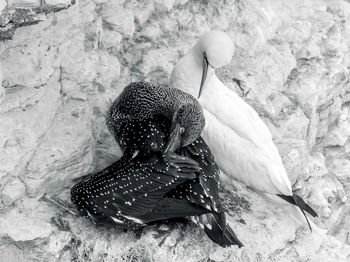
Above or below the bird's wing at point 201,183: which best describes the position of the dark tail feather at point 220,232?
below

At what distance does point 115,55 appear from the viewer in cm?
573

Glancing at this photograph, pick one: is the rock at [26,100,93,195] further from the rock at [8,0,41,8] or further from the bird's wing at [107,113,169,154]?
the rock at [8,0,41,8]

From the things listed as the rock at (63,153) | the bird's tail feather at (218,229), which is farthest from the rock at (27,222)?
the bird's tail feather at (218,229)

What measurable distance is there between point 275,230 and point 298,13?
2.79 metres

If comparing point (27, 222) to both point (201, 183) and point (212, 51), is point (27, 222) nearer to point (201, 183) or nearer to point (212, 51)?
point (201, 183)

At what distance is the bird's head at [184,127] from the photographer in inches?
181

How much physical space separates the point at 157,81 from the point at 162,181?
1620 mm

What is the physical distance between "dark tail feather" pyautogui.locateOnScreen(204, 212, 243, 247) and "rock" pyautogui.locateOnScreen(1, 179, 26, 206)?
47.0 inches

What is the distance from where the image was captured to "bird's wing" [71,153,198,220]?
4.45 m

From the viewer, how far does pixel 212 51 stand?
540 centimetres

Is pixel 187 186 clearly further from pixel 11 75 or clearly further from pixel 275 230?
pixel 11 75

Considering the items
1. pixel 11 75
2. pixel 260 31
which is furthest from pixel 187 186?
pixel 260 31

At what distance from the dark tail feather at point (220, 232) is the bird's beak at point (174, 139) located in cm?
48

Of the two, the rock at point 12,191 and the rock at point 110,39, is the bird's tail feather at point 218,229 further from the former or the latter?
the rock at point 110,39
